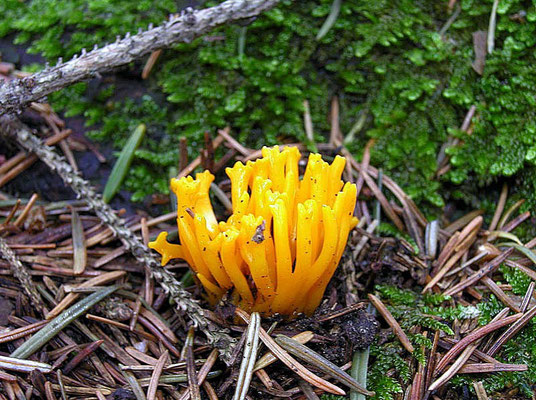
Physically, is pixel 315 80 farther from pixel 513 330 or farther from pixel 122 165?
pixel 513 330

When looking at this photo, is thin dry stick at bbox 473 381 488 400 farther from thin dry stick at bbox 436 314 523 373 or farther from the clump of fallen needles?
thin dry stick at bbox 436 314 523 373

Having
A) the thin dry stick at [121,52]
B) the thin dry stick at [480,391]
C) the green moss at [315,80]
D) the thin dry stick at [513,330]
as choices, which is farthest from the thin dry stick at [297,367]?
the thin dry stick at [121,52]

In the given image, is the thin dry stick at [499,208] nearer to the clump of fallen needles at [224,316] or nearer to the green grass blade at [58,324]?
the clump of fallen needles at [224,316]

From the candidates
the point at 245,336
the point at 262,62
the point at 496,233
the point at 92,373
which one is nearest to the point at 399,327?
the point at 245,336

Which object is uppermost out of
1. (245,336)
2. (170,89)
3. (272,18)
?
(272,18)

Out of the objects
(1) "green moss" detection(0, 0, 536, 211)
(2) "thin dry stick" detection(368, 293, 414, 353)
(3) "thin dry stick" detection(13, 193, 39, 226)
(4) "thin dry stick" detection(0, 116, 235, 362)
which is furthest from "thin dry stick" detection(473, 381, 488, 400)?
(3) "thin dry stick" detection(13, 193, 39, 226)

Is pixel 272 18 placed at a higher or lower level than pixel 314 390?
higher

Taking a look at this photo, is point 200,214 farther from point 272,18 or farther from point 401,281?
point 272,18

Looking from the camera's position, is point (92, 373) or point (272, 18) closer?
point (92, 373)
